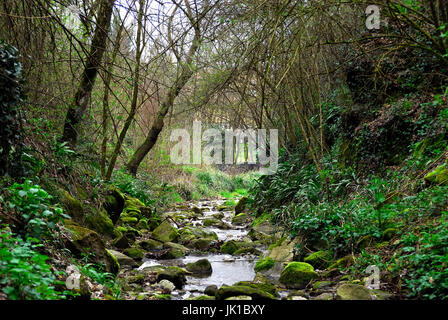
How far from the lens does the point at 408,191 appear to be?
16.4ft

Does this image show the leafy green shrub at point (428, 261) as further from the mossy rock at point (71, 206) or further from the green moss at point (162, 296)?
the mossy rock at point (71, 206)

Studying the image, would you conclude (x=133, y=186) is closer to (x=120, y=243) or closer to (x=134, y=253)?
(x=120, y=243)

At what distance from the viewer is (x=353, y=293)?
347cm

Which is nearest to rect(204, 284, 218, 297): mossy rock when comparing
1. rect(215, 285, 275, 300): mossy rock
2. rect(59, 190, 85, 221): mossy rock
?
rect(215, 285, 275, 300): mossy rock

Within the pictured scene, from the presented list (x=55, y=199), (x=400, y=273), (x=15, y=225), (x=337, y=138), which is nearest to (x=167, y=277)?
(x=55, y=199)

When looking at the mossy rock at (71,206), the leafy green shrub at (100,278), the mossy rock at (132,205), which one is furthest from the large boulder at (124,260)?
the mossy rock at (132,205)

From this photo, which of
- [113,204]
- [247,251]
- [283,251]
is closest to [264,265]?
[283,251]

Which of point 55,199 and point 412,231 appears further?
point 55,199

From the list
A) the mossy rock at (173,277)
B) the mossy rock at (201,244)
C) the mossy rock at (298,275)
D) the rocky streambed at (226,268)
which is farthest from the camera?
the mossy rock at (201,244)

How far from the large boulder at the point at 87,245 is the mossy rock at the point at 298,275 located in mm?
2258

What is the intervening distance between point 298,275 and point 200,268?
1.67 meters

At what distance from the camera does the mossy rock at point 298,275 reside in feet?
15.4
